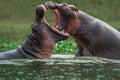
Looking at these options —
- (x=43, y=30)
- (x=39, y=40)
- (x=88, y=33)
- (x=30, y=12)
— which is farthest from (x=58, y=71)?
(x=30, y=12)

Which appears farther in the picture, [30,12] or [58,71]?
[30,12]

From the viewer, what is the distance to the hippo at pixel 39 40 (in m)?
6.48

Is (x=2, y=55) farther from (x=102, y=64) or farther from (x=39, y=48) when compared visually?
(x=102, y=64)

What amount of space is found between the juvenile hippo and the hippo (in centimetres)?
26

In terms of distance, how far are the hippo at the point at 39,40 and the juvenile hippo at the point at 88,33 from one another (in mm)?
264

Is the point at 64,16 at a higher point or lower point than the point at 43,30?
higher

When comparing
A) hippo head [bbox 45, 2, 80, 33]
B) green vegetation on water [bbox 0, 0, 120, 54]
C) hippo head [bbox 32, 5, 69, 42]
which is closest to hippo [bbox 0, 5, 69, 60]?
hippo head [bbox 32, 5, 69, 42]

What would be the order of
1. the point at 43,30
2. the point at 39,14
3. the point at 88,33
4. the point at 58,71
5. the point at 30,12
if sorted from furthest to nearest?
the point at 30,12 < the point at 88,33 < the point at 39,14 < the point at 43,30 < the point at 58,71

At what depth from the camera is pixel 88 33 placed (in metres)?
7.49

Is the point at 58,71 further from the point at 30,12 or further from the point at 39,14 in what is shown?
the point at 30,12

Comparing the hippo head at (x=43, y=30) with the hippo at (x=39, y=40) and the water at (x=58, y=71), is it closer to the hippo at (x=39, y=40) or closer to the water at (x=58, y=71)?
the hippo at (x=39, y=40)

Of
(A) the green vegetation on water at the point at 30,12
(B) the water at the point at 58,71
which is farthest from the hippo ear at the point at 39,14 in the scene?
(A) the green vegetation on water at the point at 30,12

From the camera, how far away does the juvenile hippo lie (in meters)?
7.06

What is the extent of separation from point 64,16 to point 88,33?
590 millimetres
